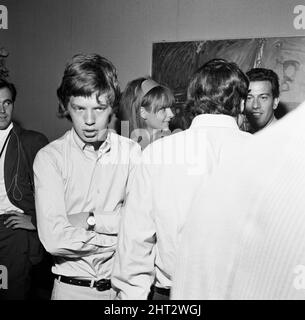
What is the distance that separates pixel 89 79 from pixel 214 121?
20.6 inches

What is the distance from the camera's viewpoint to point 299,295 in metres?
0.36

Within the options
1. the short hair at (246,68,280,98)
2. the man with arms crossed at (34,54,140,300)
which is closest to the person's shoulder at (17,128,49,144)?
the man with arms crossed at (34,54,140,300)

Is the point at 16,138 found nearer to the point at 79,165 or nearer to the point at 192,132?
the point at 79,165

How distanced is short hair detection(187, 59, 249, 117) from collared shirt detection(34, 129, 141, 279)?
1.08 feet

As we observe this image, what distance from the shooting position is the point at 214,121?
1.24 metres

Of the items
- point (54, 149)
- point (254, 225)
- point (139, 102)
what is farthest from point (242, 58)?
point (254, 225)

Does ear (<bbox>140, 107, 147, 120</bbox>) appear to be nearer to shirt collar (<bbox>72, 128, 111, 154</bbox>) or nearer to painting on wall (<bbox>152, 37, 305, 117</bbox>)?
shirt collar (<bbox>72, 128, 111, 154</bbox>)

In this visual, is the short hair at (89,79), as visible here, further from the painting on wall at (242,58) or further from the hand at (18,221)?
the painting on wall at (242,58)

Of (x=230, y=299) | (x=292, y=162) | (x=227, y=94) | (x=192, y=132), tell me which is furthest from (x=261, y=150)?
(x=227, y=94)

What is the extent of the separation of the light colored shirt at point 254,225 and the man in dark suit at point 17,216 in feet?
5.04

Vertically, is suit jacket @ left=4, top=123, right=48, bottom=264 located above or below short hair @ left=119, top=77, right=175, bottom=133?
below

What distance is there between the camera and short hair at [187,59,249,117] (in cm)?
132
